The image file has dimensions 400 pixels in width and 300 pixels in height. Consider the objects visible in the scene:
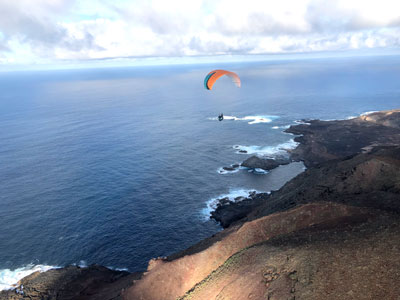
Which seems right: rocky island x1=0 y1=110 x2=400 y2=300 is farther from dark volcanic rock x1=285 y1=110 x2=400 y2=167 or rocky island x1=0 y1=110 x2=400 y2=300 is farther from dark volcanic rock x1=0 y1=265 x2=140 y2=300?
dark volcanic rock x1=285 y1=110 x2=400 y2=167

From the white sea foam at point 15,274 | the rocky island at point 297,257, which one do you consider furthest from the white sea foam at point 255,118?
the white sea foam at point 15,274

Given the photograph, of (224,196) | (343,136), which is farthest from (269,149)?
(224,196)

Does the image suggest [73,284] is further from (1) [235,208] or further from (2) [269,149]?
(2) [269,149]

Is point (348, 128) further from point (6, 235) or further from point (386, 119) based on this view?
point (6, 235)

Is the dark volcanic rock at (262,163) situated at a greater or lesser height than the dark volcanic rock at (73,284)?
greater

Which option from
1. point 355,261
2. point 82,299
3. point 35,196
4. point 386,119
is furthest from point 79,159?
point 386,119

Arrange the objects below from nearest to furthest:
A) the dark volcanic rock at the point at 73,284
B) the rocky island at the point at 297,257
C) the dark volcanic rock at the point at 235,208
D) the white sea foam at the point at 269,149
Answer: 1. the rocky island at the point at 297,257
2. the dark volcanic rock at the point at 73,284
3. the dark volcanic rock at the point at 235,208
4. the white sea foam at the point at 269,149

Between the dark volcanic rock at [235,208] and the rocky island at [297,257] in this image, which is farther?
the dark volcanic rock at [235,208]

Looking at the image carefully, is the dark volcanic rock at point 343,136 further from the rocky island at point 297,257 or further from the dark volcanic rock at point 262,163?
the rocky island at point 297,257
